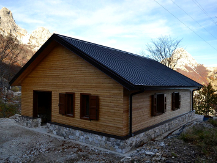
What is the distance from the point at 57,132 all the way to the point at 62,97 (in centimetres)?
201

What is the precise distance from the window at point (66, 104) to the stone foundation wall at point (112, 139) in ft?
2.72

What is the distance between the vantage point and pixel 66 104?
29.5 feet

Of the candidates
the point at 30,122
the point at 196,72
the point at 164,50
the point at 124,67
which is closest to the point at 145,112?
the point at 124,67

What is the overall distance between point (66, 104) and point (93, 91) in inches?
80.5

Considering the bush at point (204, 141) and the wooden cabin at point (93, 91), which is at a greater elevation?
the wooden cabin at point (93, 91)

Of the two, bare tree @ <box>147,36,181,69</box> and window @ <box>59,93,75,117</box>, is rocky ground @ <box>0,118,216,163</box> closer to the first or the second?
window @ <box>59,93,75,117</box>

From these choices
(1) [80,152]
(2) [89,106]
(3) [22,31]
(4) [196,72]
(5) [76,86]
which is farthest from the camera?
(3) [22,31]

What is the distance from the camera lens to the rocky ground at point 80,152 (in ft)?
18.9

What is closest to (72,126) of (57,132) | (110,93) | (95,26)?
(57,132)

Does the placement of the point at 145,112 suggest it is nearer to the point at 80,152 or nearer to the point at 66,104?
the point at 80,152

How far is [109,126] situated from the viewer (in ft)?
23.7

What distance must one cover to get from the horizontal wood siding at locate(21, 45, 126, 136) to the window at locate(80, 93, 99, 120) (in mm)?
187

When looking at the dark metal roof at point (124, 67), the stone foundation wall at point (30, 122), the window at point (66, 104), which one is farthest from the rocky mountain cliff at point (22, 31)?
the window at point (66, 104)

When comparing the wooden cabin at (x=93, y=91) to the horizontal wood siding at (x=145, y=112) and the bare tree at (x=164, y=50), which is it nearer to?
the horizontal wood siding at (x=145, y=112)
